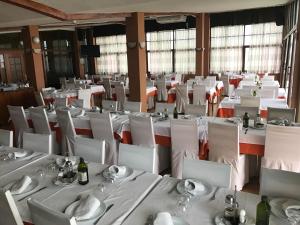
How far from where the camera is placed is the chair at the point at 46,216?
1.61 m

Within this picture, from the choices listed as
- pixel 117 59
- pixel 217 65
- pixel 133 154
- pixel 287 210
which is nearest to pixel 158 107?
pixel 133 154

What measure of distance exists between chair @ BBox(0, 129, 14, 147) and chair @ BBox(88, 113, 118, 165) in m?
1.20

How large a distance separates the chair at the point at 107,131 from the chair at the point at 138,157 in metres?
1.31

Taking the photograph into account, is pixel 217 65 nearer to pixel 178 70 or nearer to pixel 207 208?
pixel 178 70

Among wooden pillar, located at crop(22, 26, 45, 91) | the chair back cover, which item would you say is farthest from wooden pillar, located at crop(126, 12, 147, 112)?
wooden pillar, located at crop(22, 26, 45, 91)

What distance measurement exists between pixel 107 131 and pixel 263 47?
30.9 ft

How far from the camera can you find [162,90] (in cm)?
959

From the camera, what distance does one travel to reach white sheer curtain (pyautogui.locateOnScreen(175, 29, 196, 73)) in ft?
42.1

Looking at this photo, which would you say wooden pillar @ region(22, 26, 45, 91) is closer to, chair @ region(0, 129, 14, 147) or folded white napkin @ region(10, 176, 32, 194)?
chair @ region(0, 129, 14, 147)

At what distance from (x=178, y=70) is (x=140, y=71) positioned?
5.98m

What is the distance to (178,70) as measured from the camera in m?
13.3

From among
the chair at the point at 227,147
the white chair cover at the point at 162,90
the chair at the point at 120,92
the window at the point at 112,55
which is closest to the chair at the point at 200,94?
the white chair cover at the point at 162,90

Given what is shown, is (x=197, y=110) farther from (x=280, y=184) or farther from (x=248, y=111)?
(x=280, y=184)

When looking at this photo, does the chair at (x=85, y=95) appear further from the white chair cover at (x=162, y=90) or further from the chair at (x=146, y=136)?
the chair at (x=146, y=136)
